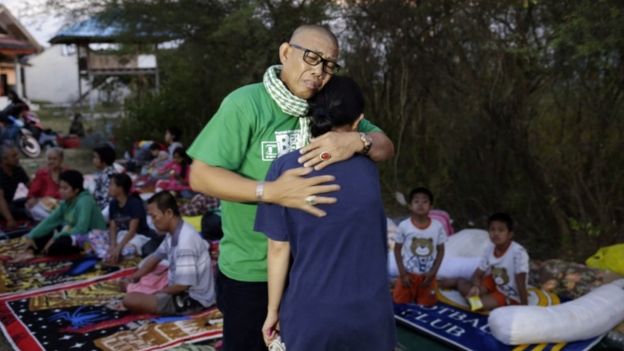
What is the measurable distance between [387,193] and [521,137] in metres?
2.35

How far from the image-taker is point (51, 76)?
120ft

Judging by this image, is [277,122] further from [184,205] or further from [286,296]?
[184,205]

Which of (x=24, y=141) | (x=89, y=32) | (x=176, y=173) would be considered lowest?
(x=176, y=173)

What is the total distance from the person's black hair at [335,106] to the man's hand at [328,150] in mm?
81

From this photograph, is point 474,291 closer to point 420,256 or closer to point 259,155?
point 420,256

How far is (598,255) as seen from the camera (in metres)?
5.13

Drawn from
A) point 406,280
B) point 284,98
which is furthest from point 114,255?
point 284,98

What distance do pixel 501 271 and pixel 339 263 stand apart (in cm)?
302

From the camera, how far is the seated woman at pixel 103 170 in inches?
269

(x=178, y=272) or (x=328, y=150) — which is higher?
(x=328, y=150)

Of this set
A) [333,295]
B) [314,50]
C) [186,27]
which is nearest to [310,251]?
[333,295]

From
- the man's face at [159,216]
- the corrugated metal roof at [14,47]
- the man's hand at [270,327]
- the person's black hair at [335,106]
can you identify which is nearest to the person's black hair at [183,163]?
the man's face at [159,216]

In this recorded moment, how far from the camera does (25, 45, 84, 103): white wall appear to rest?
35969mm

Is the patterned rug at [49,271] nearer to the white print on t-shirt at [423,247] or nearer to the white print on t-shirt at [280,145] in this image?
the white print on t-shirt at [423,247]
